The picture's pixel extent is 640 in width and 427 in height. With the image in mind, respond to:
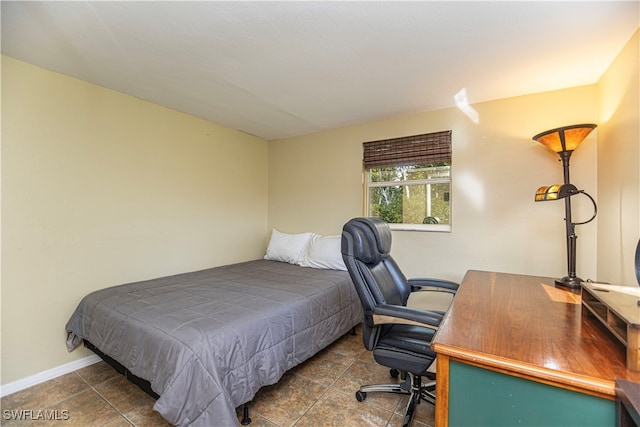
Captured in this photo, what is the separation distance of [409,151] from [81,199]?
2.99 meters

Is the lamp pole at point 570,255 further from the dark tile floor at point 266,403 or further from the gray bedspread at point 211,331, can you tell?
the gray bedspread at point 211,331

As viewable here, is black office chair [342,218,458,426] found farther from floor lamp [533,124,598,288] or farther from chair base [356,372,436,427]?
floor lamp [533,124,598,288]

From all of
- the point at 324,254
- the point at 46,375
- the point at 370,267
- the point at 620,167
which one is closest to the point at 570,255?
the point at 620,167

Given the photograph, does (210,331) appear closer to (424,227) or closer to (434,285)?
(434,285)

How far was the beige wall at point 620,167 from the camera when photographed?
5.29 feet

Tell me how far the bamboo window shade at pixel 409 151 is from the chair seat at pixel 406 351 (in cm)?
175

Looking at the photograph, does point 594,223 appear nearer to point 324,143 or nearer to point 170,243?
point 324,143

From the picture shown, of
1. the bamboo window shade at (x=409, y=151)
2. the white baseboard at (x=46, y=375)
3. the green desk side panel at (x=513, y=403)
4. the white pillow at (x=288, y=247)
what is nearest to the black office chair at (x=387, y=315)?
the green desk side panel at (x=513, y=403)

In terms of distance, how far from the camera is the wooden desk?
0.78 m

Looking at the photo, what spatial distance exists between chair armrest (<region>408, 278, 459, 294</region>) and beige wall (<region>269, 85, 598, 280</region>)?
30.3 inches

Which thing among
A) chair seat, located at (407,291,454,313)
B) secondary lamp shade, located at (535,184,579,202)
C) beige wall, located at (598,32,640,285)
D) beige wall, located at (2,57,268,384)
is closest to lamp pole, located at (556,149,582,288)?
secondary lamp shade, located at (535,184,579,202)

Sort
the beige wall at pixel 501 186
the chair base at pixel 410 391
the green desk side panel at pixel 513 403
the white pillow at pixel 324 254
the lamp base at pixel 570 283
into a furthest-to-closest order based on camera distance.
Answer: the white pillow at pixel 324 254 → the beige wall at pixel 501 186 → the lamp base at pixel 570 283 → the chair base at pixel 410 391 → the green desk side panel at pixel 513 403

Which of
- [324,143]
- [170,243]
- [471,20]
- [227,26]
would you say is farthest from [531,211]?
[170,243]

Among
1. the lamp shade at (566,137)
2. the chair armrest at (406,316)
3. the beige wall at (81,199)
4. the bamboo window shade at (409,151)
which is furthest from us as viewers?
the bamboo window shade at (409,151)
